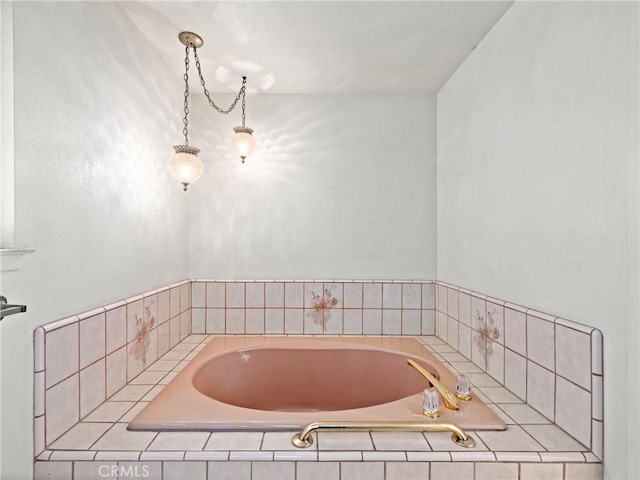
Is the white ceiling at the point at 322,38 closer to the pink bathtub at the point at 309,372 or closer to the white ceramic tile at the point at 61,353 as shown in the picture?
the white ceramic tile at the point at 61,353

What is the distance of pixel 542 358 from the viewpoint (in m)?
1.12

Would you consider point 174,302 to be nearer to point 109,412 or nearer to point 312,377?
point 109,412

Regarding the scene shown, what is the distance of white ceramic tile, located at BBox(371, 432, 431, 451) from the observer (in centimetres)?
94

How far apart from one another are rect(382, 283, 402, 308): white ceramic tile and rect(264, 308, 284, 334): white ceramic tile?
630 mm

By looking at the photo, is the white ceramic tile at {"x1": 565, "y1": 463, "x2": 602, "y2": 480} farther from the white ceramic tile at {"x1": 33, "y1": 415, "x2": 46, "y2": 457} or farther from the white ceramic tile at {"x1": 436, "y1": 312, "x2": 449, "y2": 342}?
the white ceramic tile at {"x1": 33, "y1": 415, "x2": 46, "y2": 457}

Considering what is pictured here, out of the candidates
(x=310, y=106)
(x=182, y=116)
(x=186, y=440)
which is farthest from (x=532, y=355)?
(x=182, y=116)

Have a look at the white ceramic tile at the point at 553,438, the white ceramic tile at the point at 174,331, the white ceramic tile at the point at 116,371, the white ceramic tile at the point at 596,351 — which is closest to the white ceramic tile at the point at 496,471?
the white ceramic tile at the point at 553,438

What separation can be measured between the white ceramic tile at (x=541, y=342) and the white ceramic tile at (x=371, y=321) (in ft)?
3.10

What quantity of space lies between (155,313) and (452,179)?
1.68m

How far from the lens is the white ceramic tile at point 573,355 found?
3.09 feet

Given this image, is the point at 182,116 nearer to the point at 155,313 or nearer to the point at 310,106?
the point at 310,106

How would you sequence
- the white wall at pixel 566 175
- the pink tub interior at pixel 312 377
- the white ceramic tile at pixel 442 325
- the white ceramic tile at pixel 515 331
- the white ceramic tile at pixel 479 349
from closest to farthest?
the white wall at pixel 566 175 < the white ceramic tile at pixel 515 331 < the white ceramic tile at pixel 479 349 < the pink tub interior at pixel 312 377 < the white ceramic tile at pixel 442 325

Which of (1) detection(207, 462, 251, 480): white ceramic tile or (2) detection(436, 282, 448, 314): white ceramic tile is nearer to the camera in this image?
(1) detection(207, 462, 251, 480): white ceramic tile

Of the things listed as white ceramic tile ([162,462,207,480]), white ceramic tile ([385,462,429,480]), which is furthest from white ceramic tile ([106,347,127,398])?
white ceramic tile ([385,462,429,480])
